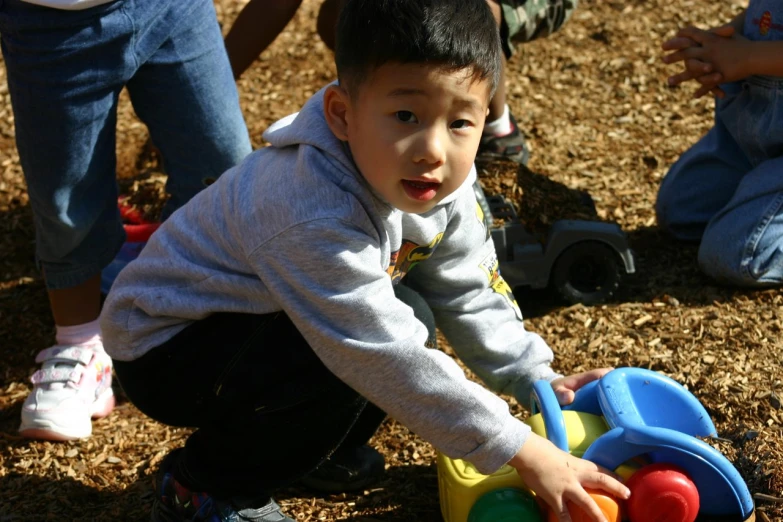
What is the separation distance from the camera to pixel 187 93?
3012 millimetres

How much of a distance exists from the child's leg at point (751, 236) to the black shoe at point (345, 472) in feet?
5.05

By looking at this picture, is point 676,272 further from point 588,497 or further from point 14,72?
point 14,72

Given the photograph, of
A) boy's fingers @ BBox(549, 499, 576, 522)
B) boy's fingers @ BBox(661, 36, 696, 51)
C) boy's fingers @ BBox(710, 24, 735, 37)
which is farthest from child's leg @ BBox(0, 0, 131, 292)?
boy's fingers @ BBox(710, 24, 735, 37)

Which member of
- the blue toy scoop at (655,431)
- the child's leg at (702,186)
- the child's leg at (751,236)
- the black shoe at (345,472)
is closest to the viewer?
the blue toy scoop at (655,431)

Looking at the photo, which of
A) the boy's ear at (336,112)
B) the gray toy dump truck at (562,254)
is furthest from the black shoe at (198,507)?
the gray toy dump truck at (562,254)

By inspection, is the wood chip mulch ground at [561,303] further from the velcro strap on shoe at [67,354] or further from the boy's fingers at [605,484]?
the boy's fingers at [605,484]

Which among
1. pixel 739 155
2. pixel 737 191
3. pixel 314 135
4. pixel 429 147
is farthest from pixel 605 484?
pixel 739 155

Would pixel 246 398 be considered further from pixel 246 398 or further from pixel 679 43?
pixel 679 43

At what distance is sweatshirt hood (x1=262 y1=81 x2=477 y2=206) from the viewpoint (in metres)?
2.03

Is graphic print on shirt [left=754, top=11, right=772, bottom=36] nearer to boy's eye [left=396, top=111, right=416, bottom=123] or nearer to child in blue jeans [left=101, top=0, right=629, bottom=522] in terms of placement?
child in blue jeans [left=101, top=0, right=629, bottom=522]

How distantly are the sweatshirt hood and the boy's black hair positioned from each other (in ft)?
0.41

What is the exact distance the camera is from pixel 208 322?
2258mm

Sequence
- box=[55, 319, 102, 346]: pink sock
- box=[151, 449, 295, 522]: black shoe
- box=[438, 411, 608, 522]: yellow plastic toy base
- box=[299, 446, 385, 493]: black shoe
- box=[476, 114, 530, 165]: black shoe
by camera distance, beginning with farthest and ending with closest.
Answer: box=[476, 114, 530, 165]: black shoe < box=[55, 319, 102, 346]: pink sock < box=[299, 446, 385, 493]: black shoe < box=[151, 449, 295, 522]: black shoe < box=[438, 411, 608, 522]: yellow plastic toy base

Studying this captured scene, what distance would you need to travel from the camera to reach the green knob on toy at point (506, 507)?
2.12 m
